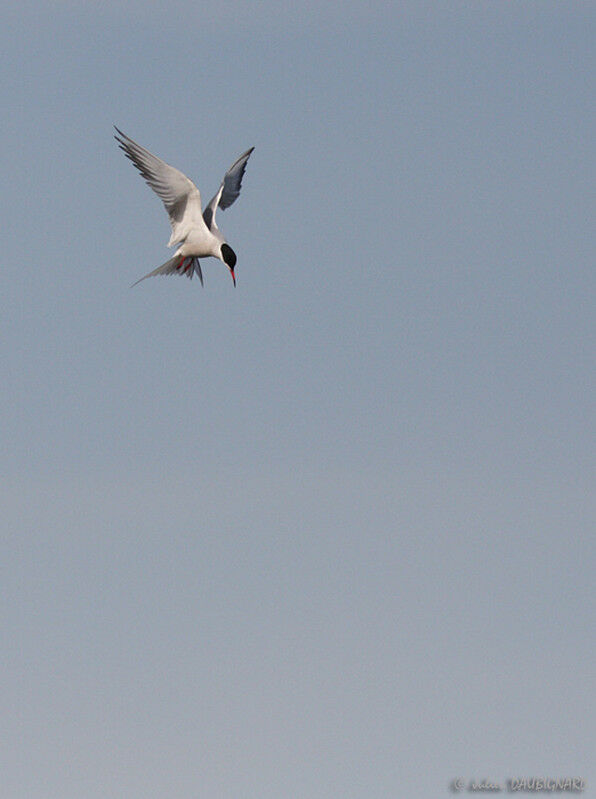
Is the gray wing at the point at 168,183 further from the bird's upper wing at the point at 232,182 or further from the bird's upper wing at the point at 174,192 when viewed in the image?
the bird's upper wing at the point at 232,182

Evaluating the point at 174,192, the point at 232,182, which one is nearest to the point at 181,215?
the point at 174,192

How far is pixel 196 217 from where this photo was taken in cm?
2733

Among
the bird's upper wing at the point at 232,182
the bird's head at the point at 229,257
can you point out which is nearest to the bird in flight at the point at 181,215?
the bird's head at the point at 229,257

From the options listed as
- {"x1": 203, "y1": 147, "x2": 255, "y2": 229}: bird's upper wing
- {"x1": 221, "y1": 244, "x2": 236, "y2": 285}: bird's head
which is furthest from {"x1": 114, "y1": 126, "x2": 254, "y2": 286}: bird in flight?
{"x1": 203, "y1": 147, "x2": 255, "y2": 229}: bird's upper wing

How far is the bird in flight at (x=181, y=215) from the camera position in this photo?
86.9 ft

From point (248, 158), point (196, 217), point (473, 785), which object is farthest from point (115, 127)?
point (473, 785)

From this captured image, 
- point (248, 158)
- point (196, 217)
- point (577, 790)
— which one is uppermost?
point (248, 158)

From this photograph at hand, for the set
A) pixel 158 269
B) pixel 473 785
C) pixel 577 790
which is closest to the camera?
pixel 577 790

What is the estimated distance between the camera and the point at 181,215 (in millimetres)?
27562

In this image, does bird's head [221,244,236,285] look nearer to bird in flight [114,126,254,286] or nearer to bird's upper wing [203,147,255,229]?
bird in flight [114,126,254,286]

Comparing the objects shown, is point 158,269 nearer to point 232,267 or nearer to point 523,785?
point 232,267

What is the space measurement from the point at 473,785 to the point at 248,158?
1920 centimetres

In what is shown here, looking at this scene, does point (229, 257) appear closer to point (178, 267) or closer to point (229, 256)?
point (229, 256)

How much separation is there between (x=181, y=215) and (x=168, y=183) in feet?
3.01
